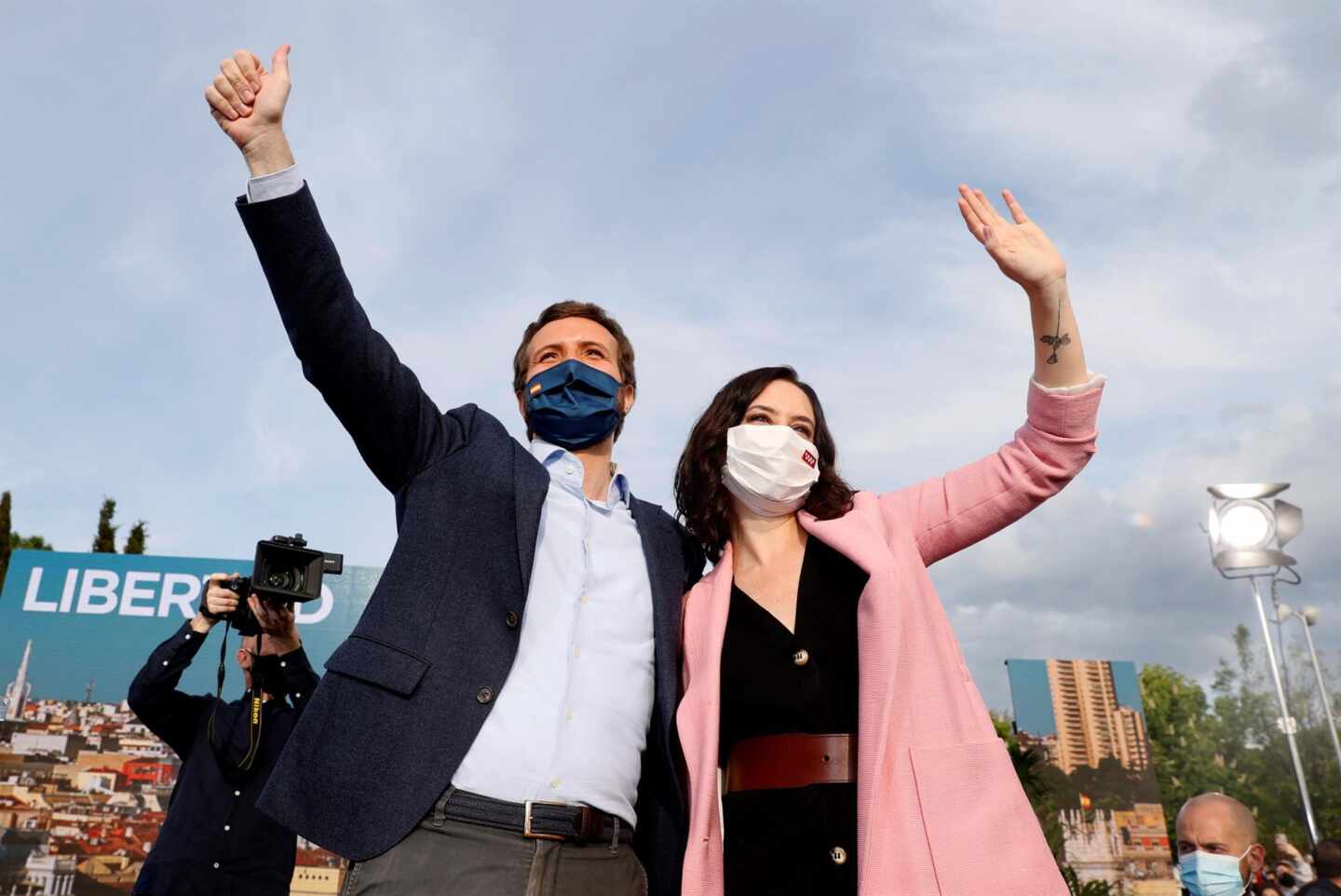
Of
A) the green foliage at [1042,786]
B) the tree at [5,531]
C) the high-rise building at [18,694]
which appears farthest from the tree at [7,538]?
the green foliage at [1042,786]

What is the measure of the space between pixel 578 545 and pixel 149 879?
10.9ft

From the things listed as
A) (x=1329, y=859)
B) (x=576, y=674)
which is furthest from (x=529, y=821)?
(x=1329, y=859)

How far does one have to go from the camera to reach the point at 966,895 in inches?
84.2

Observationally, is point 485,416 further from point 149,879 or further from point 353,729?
point 149,879

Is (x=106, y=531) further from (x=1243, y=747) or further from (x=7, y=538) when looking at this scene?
(x=1243, y=747)

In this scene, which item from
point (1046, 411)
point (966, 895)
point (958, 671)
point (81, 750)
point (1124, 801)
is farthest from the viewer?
point (1124, 801)

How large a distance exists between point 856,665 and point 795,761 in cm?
30

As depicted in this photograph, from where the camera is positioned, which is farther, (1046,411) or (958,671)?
(1046,411)

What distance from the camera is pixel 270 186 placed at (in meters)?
→ 2.25

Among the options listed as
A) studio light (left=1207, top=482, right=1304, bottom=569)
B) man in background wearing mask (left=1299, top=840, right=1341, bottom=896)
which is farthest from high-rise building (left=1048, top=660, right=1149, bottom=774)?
man in background wearing mask (left=1299, top=840, right=1341, bottom=896)

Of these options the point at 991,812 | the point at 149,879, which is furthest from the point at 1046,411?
the point at 149,879

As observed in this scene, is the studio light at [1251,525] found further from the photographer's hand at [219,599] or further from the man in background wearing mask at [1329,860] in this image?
the photographer's hand at [219,599]

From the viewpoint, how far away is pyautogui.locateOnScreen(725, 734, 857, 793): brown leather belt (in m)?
2.46

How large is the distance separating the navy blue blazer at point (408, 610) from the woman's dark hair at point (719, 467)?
1.37ft
